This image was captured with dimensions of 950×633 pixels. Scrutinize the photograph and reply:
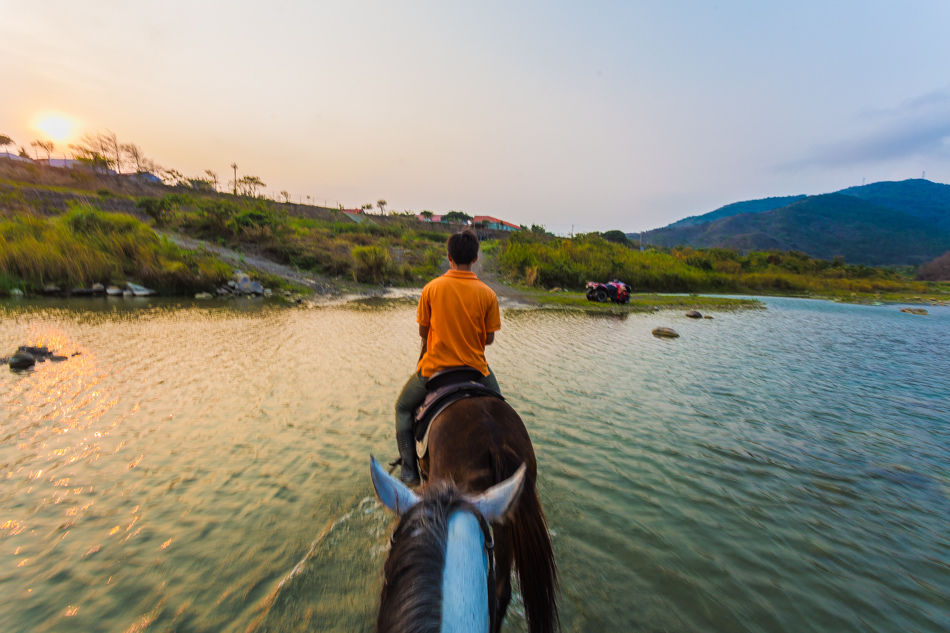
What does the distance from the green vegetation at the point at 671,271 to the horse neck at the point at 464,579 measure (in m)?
32.0

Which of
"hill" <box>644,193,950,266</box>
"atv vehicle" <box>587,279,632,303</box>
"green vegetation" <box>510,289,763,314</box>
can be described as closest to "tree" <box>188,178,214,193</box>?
"green vegetation" <box>510,289,763,314</box>

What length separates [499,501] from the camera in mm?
1533

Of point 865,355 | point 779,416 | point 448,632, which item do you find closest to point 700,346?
point 865,355

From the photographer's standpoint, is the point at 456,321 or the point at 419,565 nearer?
the point at 419,565

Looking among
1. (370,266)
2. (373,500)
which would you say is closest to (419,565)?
(373,500)

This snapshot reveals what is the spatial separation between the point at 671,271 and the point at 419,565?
45253 millimetres

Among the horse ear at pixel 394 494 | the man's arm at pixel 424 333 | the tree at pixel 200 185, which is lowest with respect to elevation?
the horse ear at pixel 394 494

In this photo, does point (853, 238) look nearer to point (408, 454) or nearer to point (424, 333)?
point (424, 333)

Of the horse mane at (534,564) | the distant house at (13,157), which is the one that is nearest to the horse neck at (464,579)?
the horse mane at (534,564)

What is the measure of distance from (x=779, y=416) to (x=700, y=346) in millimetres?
6153

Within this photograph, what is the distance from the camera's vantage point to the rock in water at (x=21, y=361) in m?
7.05

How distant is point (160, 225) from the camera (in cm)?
3250

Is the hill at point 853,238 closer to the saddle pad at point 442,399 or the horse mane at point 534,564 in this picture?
the saddle pad at point 442,399

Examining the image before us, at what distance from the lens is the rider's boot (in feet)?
12.2
